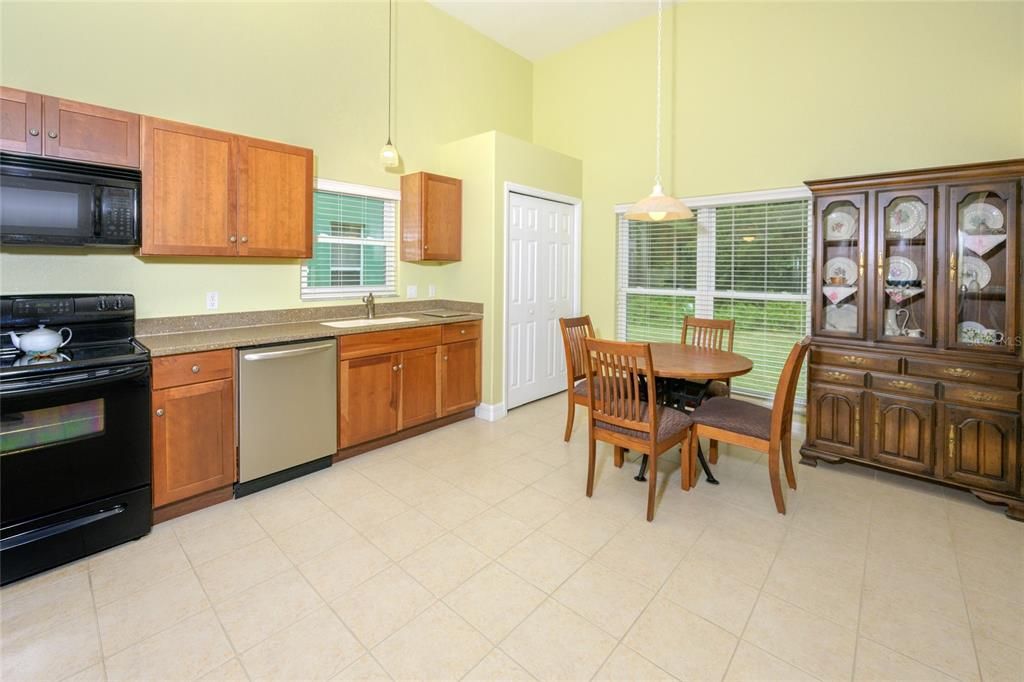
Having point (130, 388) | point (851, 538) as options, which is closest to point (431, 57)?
point (130, 388)

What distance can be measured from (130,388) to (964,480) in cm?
473

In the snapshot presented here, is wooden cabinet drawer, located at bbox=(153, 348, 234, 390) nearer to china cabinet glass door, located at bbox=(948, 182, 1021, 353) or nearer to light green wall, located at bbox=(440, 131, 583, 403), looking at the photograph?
light green wall, located at bbox=(440, 131, 583, 403)

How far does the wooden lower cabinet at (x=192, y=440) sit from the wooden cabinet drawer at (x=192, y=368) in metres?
0.03

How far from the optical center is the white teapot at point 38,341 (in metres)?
2.38

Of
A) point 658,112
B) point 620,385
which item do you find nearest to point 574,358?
point 620,385

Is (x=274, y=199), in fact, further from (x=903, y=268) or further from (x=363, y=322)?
(x=903, y=268)

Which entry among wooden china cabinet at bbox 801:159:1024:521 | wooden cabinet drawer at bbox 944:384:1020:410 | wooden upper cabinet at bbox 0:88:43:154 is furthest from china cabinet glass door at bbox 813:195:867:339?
wooden upper cabinet at bbox 0:88:43:154

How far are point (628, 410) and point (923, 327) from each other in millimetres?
2076

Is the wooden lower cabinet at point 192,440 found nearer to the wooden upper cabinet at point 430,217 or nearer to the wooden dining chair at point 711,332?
the wooden upper cabinet at point 430,217

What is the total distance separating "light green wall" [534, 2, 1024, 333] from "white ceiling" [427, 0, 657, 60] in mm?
190

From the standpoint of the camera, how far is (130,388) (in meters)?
2.39

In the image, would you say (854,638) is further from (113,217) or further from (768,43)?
(768,43)

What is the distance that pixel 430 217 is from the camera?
14.2 ft

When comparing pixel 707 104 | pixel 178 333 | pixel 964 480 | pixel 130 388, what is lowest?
pixel 964 480
